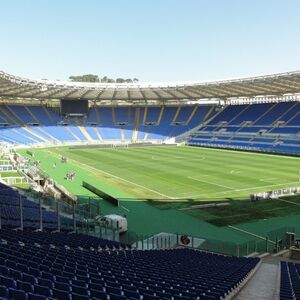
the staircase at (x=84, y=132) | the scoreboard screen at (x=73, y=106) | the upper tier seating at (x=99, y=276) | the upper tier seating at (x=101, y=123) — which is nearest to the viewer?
the upper tier seating at (x=99, y=276)

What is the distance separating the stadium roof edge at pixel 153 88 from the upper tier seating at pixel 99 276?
50.0 m

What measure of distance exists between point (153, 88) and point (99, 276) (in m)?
72.6

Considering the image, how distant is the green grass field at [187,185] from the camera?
26767 millimetres

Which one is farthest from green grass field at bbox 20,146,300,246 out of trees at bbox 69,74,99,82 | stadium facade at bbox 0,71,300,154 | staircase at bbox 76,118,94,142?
trees at bbox 69,74,99,82

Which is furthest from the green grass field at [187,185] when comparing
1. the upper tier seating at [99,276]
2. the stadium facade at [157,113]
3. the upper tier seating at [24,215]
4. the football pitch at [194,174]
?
the stadium facade at [157,113]

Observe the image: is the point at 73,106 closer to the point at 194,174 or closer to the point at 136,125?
the point at 136,125

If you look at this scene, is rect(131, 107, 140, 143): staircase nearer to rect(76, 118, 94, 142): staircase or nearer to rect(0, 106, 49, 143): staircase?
rect(76, 118, 94, 142): staircase

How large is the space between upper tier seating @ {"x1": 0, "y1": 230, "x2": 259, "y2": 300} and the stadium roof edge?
1969 inches

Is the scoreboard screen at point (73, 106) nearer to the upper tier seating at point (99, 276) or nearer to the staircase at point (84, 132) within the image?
the staircase at point (84, 132)

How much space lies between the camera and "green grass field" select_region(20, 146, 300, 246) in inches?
1054

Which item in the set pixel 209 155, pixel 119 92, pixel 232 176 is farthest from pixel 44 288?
pixel 119 92

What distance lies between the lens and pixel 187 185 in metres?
38.5

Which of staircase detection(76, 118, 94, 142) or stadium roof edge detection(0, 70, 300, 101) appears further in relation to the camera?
staircase detection(76, 118, 94, 142)

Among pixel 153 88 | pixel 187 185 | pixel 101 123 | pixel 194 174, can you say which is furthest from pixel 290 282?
pixel 101 123
